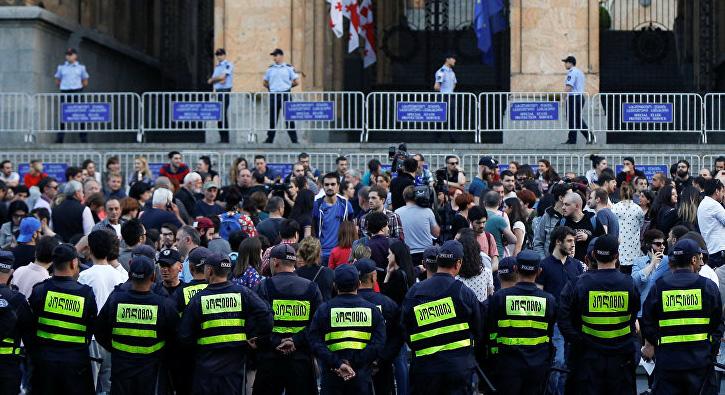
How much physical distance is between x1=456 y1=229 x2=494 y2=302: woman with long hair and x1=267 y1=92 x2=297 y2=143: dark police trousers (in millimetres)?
12297

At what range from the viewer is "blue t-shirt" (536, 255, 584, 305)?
547 inches

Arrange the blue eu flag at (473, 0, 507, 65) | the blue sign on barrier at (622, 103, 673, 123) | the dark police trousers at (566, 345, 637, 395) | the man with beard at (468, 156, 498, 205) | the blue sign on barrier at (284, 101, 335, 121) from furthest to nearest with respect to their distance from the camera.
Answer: the blue eu flag at (473, 0, 507, 65), the blue sign on barrier at (284, 101, 335, 121), the blue sign on barrier at (622, 103, 673, 123), the man with beard at (468, 156, 498, 205), the dark police trousers at (566, 345, 637, 395)

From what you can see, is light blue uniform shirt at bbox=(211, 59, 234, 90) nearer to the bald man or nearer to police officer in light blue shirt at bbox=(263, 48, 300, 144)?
police officer in light blue shirt at bbox=(263, 48, 300, 144)

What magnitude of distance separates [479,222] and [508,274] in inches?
104

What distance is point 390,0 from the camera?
134ft

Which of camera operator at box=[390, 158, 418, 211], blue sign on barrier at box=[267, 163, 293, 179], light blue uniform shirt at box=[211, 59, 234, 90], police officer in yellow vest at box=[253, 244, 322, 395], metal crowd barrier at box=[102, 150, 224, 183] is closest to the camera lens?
police officer in yellow vest at box=[253, 244, 322, 395]

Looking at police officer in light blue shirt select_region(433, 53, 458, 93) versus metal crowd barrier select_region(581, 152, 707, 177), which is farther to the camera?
police officer in light blue shirt select_region(433, 53, 458, 93)

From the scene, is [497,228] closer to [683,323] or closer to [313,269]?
[313,269]

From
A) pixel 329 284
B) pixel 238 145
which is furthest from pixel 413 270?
pixel 238 145

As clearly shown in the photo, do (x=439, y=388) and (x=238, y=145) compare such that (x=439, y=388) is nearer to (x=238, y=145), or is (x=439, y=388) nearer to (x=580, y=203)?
(x=580, y=203)

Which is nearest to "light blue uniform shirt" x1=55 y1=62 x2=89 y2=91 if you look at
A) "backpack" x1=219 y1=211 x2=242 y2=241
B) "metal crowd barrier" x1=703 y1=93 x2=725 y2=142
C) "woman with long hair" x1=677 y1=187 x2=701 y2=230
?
"backpack" x1=219 y1=211 x2=242 y2=241

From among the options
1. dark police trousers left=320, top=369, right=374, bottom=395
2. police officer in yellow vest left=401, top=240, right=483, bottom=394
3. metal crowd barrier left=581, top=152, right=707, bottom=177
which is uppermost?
metal crowd barrier left=581, top=152, right=707, bottom=177

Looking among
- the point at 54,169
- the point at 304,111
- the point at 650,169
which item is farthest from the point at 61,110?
the point at 650,169

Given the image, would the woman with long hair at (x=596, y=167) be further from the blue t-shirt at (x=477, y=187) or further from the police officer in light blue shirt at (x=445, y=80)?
the police officer in light blue shirt at (x=445, y=80)
